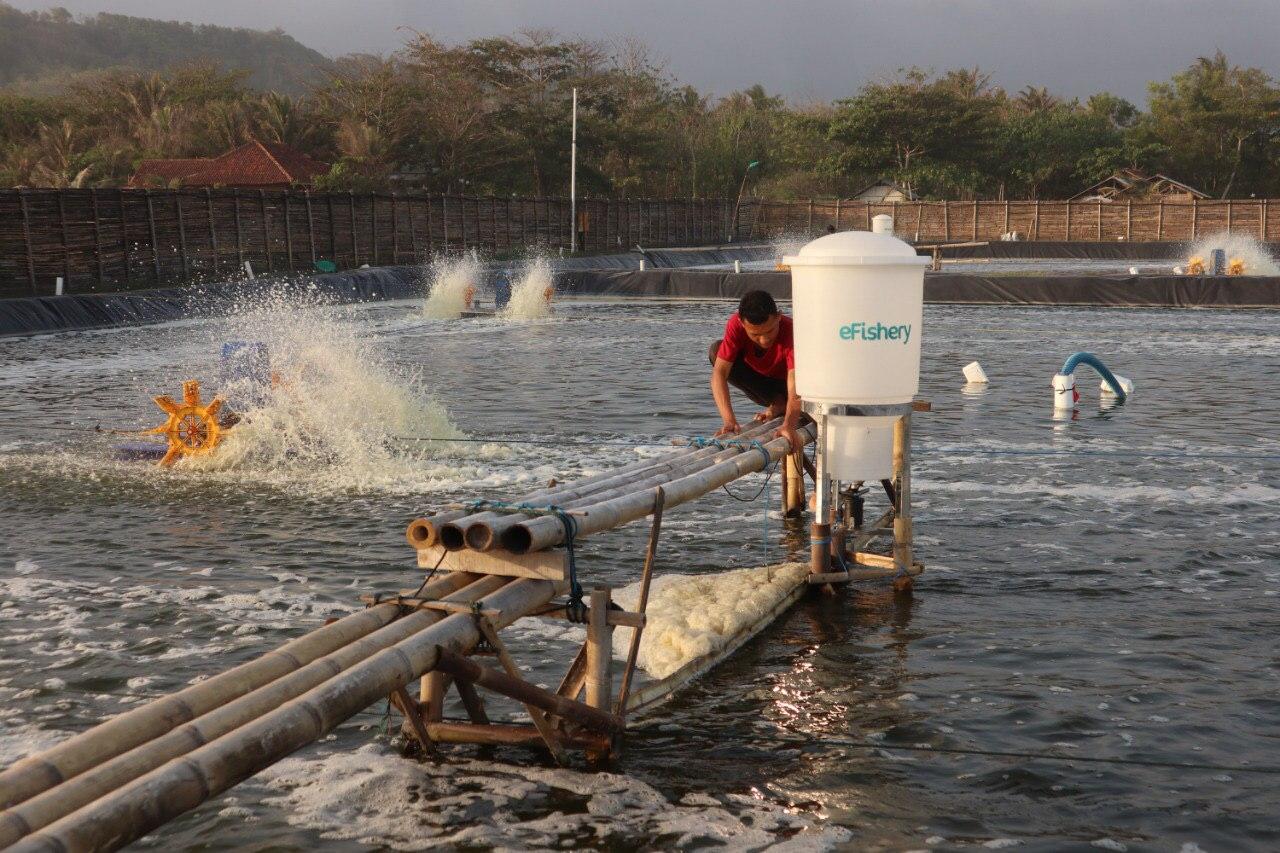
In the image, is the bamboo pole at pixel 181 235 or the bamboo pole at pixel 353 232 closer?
the bamboo pole at pixel 181 235

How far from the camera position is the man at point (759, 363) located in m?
8.51

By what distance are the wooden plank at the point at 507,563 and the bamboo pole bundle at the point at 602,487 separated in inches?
4.9

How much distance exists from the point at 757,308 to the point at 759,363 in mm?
701

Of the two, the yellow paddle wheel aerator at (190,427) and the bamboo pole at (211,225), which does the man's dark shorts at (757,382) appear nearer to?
the yellow paddle wheel aerator at (190,427)

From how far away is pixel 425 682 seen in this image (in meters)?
5.50

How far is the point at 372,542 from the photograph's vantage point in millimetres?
9320

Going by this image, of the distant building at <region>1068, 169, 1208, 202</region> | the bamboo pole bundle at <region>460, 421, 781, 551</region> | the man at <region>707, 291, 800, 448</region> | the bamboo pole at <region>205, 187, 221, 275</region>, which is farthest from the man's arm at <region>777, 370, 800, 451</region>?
the distant building at <region>1068, 169, 1208, 202</region>

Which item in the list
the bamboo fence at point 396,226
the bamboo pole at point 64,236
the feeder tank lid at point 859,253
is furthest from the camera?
the bamboo fence at point 396,226

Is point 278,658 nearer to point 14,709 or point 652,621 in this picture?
point 14,709

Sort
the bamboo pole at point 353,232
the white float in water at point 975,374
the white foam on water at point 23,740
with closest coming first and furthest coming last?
the white foam on water at point 23,740 < the white float in water at point 975,374 < the bamboo pole at point 353,232

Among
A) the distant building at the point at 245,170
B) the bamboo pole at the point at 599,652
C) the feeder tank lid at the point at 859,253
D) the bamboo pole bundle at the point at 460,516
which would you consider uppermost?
the distant building at the point at 245,170

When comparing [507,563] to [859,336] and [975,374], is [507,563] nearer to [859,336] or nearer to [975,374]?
[859,336]

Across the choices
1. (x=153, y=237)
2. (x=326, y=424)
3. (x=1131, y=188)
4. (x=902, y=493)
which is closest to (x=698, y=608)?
(x=902, y=493)

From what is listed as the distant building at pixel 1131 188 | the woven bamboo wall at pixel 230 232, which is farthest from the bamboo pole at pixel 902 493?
the distant building at pixel 1131 188
